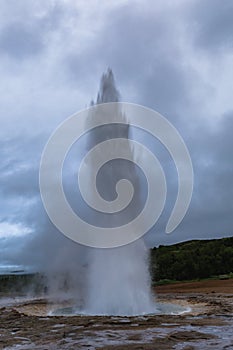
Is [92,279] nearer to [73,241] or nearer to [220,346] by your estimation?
[73,241]

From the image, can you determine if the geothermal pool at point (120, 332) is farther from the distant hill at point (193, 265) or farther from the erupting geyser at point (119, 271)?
the distant hill at point (193, 265)

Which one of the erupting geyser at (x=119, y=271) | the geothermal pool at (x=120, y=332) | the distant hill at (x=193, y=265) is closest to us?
the geothermal pool at (x=120, y=332)

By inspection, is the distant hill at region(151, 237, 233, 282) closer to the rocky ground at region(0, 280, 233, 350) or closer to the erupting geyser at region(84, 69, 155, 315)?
the erupting geyser at region(84, 69, 155, 315)

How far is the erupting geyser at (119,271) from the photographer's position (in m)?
18.7

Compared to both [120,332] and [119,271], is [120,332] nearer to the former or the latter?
[120,332]

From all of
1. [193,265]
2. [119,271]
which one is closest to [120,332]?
[119,271]

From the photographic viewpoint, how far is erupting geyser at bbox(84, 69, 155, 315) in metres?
18.7

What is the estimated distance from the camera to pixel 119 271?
63.2 ft

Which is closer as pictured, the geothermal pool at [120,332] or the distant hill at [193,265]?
the geothermal pool at [120,332]

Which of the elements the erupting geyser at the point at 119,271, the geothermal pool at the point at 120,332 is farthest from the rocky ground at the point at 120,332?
the erupting geyser at the point at 119,271

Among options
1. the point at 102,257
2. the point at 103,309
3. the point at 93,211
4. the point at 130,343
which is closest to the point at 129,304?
the point at 103,309

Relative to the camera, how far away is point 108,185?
818 inches

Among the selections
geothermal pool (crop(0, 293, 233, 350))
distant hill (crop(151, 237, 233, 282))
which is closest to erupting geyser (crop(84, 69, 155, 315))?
geothermal pool (crop(0, 293, 233, 350))

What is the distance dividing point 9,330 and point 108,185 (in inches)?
328
